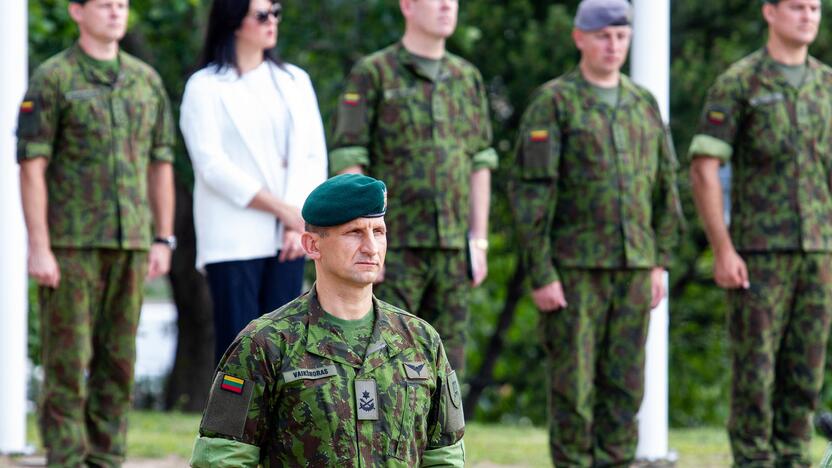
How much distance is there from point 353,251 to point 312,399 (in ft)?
1.27

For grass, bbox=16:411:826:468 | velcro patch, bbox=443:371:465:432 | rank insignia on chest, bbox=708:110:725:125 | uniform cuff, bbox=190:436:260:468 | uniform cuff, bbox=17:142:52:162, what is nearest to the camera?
uniform cuff, bbox=190:436:260:468

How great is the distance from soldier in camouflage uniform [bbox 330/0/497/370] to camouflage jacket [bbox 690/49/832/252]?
116cm

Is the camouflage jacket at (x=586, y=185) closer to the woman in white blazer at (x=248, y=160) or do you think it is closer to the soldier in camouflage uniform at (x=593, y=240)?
the soldier in camouflage uniform at (x=593, y=240)

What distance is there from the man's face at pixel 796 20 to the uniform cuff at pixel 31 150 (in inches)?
128

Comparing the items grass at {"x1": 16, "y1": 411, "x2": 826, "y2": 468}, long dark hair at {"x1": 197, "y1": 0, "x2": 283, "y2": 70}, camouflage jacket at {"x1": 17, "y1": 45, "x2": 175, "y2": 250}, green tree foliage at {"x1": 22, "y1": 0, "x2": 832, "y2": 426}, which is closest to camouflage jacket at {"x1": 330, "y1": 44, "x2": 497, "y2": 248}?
long dark hair at {"x1": 197, "y1": 0, "x2": 283, "y2": 70}

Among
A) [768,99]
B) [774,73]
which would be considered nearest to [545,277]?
[768,99]

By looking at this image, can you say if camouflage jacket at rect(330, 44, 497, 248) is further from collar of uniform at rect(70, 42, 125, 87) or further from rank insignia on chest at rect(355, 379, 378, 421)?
rank insignia on chest at rect(355, 379, 378, 421)

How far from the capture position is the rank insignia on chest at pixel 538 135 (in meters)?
6.42

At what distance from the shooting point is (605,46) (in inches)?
252

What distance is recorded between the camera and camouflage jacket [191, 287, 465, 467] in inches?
145

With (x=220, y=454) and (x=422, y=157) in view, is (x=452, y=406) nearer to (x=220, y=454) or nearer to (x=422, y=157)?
(x=220, y=454)

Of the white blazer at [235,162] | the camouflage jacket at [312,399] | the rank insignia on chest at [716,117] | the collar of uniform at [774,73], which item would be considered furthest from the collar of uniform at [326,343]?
the collar of uniform at [774,73]

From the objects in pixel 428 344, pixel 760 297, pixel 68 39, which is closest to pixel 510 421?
pixel 68 39

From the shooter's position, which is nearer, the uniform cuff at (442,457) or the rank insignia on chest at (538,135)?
the uniform cuff at (442,457)
